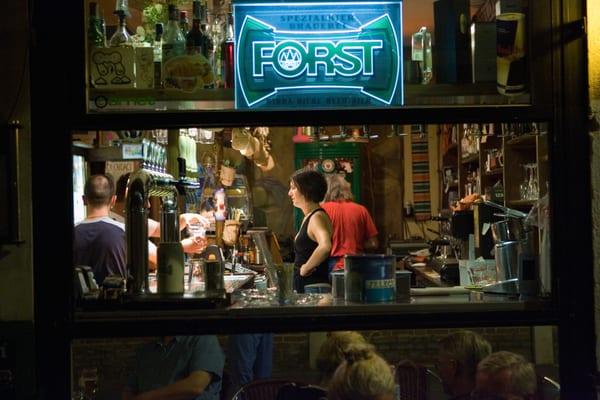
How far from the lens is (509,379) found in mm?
2408

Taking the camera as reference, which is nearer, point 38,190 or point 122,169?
point 38,190

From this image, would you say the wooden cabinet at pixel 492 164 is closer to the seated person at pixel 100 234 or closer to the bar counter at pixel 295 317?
the bar counter at pixel 295 317

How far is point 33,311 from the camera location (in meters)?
2.24

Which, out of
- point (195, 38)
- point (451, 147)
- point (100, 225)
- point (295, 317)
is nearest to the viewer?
point (295, 317)

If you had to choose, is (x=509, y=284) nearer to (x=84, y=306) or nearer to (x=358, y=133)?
(x=84, y=306)

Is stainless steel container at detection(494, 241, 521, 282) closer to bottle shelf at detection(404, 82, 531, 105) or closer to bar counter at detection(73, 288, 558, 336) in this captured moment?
bar counter at detection(73, 288, 558, 336)

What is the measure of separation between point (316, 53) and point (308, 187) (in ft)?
9.26

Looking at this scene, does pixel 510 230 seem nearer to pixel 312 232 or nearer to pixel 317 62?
pixel 317 62

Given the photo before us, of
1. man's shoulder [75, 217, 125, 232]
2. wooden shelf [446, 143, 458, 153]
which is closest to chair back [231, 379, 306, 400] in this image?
man's shoulder [75, 217, 125, 232]

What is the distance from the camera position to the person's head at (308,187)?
5.12m

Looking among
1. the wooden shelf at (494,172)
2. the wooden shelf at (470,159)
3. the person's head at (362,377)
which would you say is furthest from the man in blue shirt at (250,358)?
the wooden shelf at (470,159)

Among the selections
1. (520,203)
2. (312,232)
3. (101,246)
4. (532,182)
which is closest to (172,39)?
(101,246)

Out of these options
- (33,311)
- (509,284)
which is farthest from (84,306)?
(509,284)

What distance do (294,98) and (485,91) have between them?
624mm
